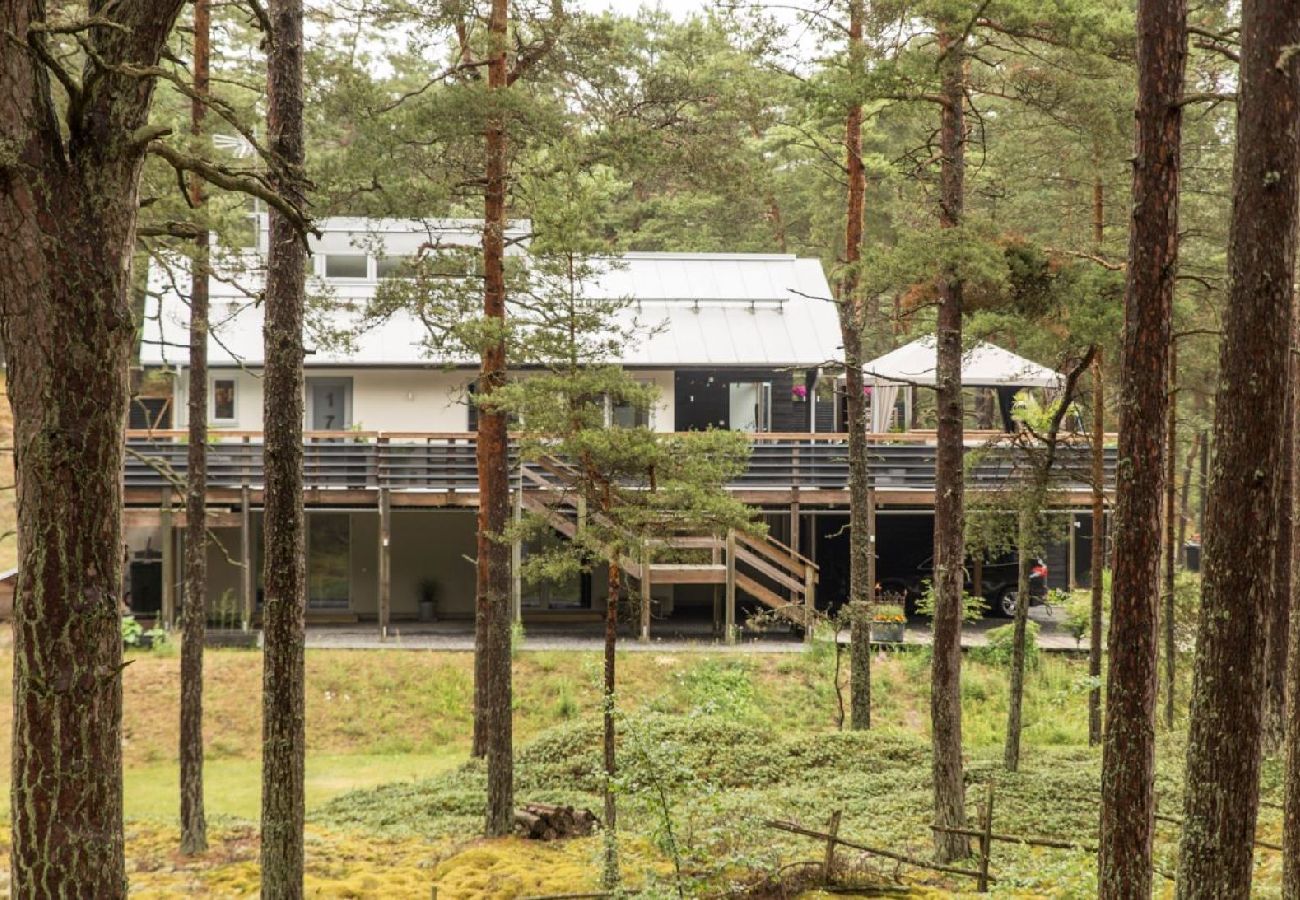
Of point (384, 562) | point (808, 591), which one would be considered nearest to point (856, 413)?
point (808, 591)

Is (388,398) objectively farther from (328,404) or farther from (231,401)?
(231,401)

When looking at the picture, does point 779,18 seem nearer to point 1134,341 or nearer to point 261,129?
point 1134,341

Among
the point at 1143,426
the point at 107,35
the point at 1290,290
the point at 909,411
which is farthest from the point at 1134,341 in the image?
the point at 909,411

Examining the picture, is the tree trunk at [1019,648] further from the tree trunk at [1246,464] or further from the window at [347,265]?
the window at [347,265]

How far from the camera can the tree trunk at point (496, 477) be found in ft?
39.1

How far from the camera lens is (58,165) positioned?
3920mm

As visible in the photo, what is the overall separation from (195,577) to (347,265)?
46.4 ft

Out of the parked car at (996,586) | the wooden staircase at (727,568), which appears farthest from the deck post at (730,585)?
the parked car at (996,586)

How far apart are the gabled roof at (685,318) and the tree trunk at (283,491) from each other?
14.4 metres

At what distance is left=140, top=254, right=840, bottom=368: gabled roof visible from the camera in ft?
75.1

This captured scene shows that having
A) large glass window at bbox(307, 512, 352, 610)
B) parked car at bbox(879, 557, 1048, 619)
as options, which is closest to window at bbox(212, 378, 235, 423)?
large glass window at bbox(307, 512, 352, 610)

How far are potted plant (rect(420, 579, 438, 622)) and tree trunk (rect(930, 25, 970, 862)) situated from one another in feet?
46.9

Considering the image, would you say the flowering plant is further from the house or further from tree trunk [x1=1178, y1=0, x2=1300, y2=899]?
tree trunk [x1=1178, y1=0, x2=1300, y2=899]

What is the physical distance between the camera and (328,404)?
75.7 feet
